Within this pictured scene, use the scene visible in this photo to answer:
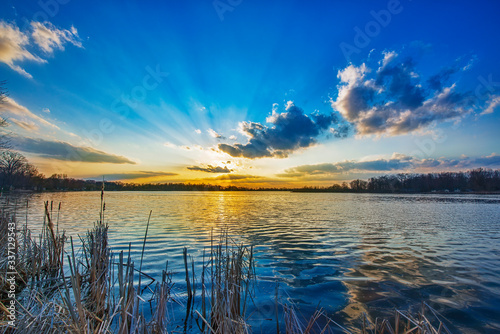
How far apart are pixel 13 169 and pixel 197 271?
335 feet

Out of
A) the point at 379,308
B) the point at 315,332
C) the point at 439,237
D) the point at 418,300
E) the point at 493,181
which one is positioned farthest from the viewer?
the point at 493,181

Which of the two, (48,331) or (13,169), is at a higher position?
(13,169)

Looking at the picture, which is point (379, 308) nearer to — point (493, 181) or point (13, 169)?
point (13, 169)

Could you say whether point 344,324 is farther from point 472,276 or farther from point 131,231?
point 131,231

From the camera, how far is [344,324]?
5.59 metres

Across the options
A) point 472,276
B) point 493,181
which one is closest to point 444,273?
point 472,276

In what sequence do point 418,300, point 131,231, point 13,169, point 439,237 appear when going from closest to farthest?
point 418,300
point 439,237
point 131,231
point 13,169

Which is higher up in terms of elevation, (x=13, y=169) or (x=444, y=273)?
(x=13, y=169)

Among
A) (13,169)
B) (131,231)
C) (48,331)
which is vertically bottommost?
(131,231)

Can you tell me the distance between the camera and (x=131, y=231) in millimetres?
16859

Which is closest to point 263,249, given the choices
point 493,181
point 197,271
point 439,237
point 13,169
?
point 197,271

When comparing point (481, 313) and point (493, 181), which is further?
point (493, 181)

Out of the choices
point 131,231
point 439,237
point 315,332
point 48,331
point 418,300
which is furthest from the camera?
point 131,231

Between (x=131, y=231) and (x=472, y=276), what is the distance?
1867 cm
